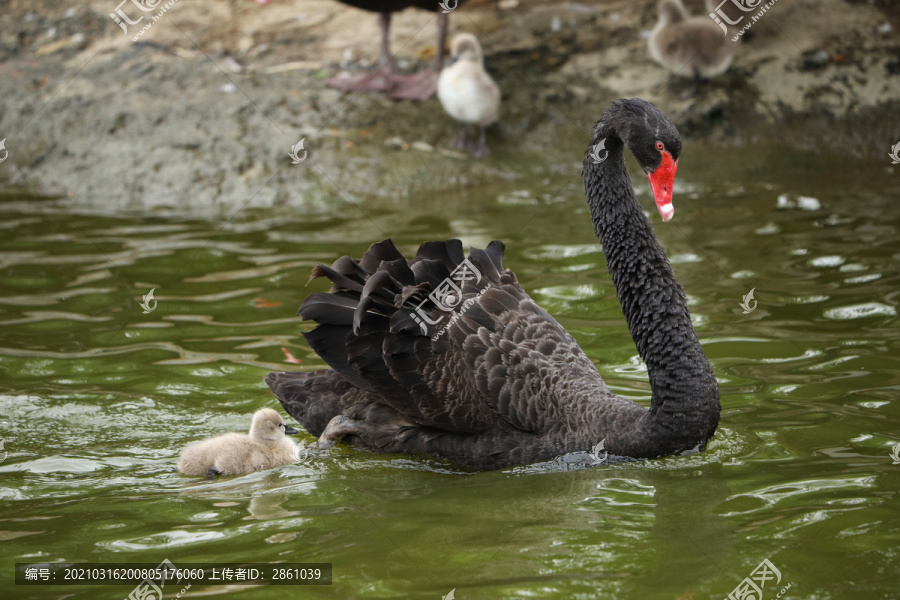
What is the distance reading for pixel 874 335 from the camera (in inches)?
212

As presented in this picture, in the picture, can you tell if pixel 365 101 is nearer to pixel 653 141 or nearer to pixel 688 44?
pixel 688 44

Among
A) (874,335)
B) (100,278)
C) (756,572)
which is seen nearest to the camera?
(756,572)

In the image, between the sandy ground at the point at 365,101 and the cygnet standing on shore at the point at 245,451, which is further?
the sandy ground at the point at 365,101

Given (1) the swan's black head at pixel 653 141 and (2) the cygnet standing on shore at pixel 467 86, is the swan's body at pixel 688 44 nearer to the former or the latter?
(2) the cygnet standing on shore at pixel 467 86

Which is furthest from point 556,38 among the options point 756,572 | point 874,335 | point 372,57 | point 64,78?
point 756,572

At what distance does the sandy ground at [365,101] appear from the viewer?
28.2 ft

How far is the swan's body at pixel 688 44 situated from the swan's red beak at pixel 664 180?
4.93 metres

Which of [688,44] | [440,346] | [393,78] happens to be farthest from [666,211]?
[393,78]

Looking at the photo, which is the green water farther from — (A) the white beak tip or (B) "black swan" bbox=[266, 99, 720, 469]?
(A) the white beak tip

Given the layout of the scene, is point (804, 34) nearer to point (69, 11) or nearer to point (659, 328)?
point (659, 328)

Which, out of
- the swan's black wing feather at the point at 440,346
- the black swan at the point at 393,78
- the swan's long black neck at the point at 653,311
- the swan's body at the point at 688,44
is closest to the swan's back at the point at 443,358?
the swan's black wing feather at the point at 440,346

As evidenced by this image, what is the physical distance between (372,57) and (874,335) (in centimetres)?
570

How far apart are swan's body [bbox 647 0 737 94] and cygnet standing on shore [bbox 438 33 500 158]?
58.8 inches

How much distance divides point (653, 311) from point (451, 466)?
1.08m
